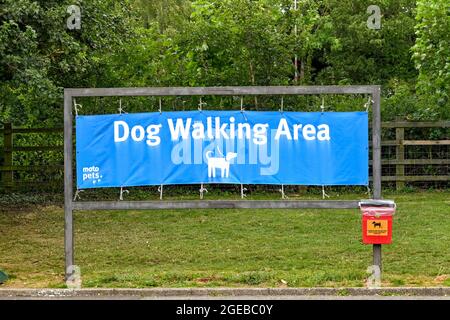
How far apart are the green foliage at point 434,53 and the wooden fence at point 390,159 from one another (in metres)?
0.88

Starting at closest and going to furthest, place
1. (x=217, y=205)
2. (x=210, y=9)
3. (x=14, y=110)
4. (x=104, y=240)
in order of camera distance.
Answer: (x=217, y=205), (x=104, y=240), (x=14, y=110), (x=210, y=9)

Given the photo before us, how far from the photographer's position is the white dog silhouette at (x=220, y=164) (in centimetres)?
989

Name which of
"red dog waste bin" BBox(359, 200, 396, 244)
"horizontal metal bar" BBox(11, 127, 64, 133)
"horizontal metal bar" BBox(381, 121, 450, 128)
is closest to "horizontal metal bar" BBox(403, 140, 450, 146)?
"horizontal metal bar" BBox(381, 121, 450, 128)

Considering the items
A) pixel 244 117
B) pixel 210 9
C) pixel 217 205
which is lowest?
pixel 217 205

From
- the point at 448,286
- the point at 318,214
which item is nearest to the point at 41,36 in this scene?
the point at 318,214

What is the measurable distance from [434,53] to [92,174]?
11173 millimetres

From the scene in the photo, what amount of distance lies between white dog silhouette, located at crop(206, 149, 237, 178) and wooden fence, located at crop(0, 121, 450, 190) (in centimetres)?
879

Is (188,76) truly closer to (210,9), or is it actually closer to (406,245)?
(210,9)

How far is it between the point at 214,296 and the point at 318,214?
639 centimetres

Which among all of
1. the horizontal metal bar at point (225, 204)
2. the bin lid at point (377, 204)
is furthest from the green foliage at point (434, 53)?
the bin lid at point (377, 204)

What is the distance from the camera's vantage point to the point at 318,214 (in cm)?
1479

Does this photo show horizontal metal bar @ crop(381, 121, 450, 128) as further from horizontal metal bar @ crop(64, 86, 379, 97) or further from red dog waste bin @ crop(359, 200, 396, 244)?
red dog waste bin @ crop(359, 200, 396, 244)

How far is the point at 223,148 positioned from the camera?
32.4ft

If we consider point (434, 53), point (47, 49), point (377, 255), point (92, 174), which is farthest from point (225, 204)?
point (434, 53)
